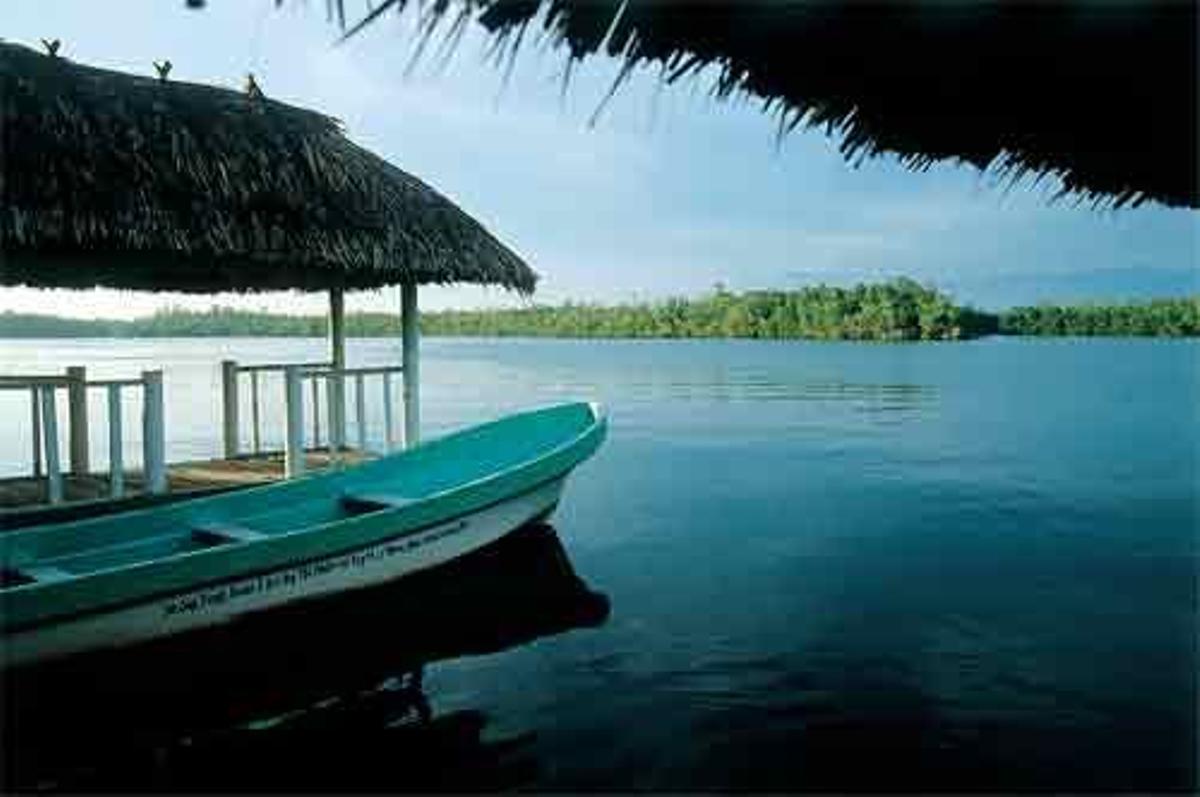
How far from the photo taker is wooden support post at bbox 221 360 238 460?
27.9ft

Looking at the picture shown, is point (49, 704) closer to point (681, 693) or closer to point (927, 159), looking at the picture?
point (681, 693)

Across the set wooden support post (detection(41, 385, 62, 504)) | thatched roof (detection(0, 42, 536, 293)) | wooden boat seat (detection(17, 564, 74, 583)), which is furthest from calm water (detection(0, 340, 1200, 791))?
thatched roof (detection(0, 42, 536, 293))

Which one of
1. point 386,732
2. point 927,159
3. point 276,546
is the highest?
point 927,159

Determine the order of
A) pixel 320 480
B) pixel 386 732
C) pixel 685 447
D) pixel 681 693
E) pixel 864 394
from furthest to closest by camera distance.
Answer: pixel 864 394
pixel 685 447
pixel 320 480
pixel 681 693
pixel 386 732

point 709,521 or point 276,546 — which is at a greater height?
point 276,546

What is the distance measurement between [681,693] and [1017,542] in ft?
17.7

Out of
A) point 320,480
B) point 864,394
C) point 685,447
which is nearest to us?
point 320,480

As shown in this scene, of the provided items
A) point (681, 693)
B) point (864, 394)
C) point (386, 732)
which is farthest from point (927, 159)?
point (864, 394)

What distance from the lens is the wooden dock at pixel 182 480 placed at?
6.56m

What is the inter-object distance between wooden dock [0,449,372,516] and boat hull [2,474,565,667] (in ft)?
6.23

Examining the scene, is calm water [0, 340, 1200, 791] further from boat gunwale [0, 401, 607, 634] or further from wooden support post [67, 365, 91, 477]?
wooden support post [67, 365, 91, 477]

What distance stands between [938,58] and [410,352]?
633 centimetres

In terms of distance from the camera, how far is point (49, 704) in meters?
4.80

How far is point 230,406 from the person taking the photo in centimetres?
861
